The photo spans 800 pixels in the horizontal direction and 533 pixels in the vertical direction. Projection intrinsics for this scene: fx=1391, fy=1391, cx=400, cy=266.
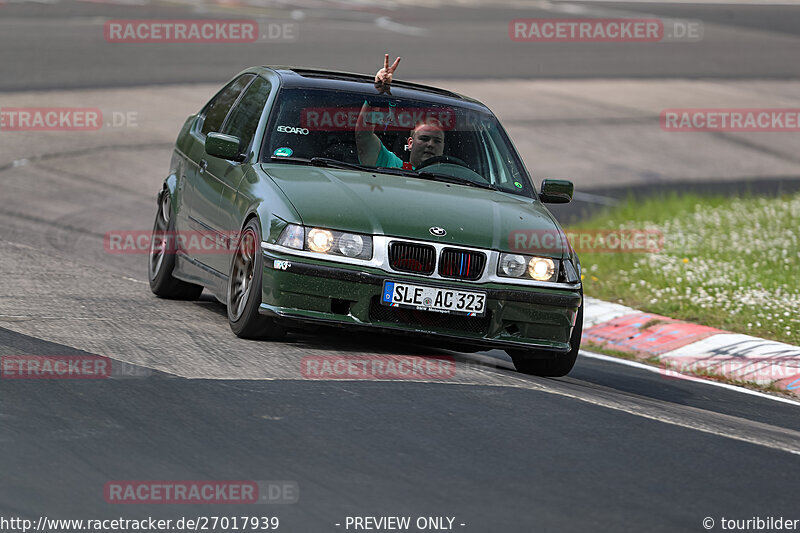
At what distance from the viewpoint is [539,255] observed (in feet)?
25.6

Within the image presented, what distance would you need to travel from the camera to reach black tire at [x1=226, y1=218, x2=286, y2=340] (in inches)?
304

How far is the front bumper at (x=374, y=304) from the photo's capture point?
750 centimetres

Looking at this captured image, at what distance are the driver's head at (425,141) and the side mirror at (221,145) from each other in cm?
115

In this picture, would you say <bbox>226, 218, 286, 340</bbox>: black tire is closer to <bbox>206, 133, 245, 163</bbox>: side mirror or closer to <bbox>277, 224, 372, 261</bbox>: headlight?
<bbox>277, 224, 372, 261</bbox>: headlight

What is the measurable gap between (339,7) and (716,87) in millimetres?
12802

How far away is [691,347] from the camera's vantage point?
10.6 metres

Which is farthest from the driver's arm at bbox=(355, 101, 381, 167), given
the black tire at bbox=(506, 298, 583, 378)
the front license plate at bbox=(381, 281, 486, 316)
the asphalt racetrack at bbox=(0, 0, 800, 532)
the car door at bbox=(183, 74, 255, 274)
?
the black tire at bbox=(506, 298, 583, 378)

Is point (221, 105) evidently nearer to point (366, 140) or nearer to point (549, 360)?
point (366, 140)

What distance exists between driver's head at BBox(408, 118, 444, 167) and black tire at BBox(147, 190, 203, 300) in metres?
1.98

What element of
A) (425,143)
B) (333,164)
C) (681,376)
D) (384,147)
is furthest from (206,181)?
(681,376)

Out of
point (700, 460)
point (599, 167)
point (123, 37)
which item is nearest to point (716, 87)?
point (599, 167)

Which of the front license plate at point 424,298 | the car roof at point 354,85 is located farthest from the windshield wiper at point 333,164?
the front license plate at point 424,298

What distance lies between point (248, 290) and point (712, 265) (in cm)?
669

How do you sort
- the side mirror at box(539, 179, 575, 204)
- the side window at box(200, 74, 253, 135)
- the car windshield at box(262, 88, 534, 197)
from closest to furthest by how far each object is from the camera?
the car windshield at box(262, 88, 534, 197) < the side mirror at box(539, 179, 575, 204) < the side window at box(200, 74, 253, 135)
